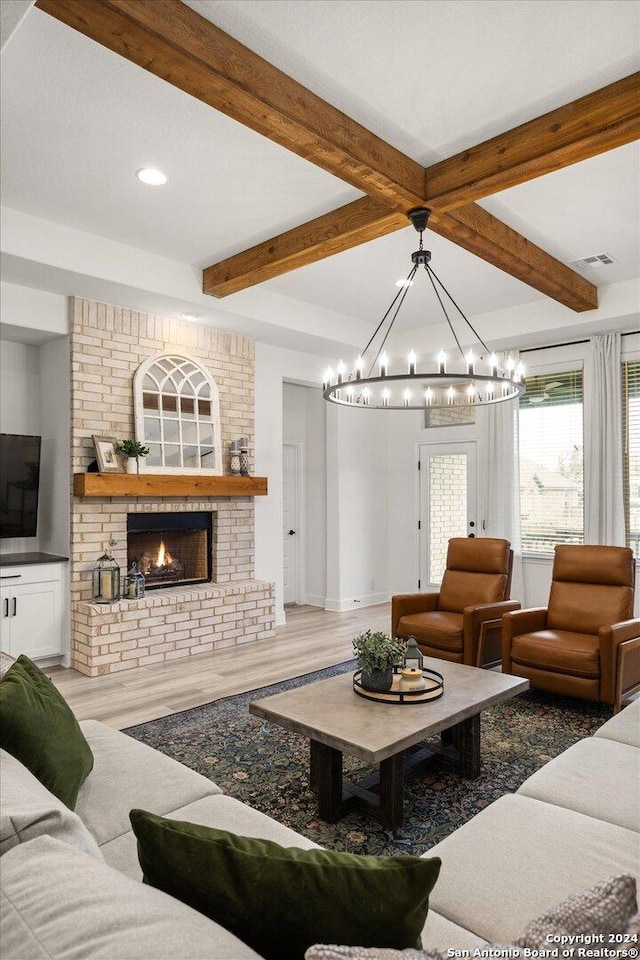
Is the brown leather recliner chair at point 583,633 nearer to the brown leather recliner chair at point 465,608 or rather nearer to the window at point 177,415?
the brown leather recliner chair at point 465,608

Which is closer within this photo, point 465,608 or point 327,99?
point 327,99

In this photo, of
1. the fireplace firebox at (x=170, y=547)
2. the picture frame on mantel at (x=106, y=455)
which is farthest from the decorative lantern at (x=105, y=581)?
the picture frame on mantel at (x=106, y=455)

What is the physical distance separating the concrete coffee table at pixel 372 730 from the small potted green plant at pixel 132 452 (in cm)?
280

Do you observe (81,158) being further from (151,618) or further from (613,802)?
(613,802)

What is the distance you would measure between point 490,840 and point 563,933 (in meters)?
0.93

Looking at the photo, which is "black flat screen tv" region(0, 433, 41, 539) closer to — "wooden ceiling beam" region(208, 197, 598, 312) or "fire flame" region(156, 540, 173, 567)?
"fire flame" region(156, 540, 173, 567)

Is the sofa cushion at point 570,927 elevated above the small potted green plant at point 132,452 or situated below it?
below

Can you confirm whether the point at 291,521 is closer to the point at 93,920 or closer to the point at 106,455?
the point at 106,455

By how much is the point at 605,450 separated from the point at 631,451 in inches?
8.5

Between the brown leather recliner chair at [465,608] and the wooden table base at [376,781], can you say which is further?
the brown leather recliner chair at [465,608]

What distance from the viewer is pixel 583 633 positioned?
4305mm

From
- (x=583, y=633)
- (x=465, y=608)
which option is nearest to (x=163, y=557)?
Result: (x=465, y=608)

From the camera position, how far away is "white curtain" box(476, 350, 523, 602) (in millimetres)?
6418

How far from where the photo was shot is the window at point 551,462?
6121 millimetres
